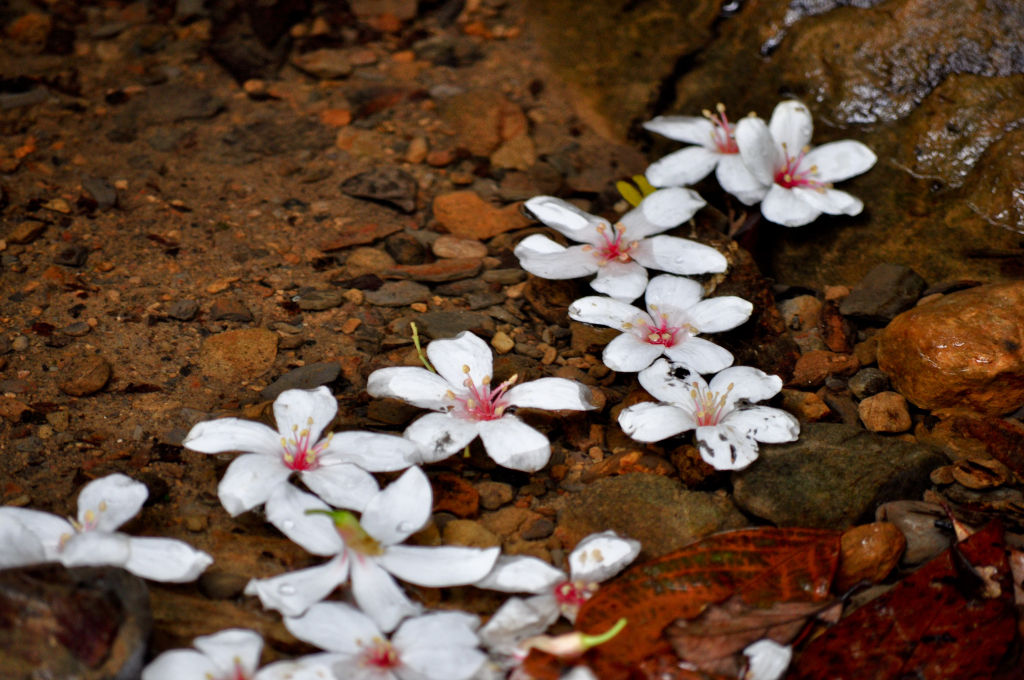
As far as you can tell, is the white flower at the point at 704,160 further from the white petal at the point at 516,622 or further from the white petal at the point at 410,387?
the white petal at the point at 516,622

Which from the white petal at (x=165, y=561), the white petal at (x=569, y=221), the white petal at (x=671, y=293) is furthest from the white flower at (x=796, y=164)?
the white petal at (x=165, y=561)

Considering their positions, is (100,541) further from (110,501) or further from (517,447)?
(517,447)

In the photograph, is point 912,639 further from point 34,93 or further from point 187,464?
point 34,93

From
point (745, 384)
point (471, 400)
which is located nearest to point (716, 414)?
point (745, 384)

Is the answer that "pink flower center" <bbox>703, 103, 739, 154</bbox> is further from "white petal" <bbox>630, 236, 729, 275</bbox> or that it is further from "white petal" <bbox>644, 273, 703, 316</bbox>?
"white petal" <bbox>644, 273, 703, 316</bbox>

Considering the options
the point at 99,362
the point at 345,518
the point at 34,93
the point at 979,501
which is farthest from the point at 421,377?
the point at 34,93

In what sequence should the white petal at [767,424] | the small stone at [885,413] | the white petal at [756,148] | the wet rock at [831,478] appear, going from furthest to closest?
1. the white petal at [756,148]
2. the small stone at [885,413]
3. the white petal at [767,424]
4. the wet rock at [831,478]

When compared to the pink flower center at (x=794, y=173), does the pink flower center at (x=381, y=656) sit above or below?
below
